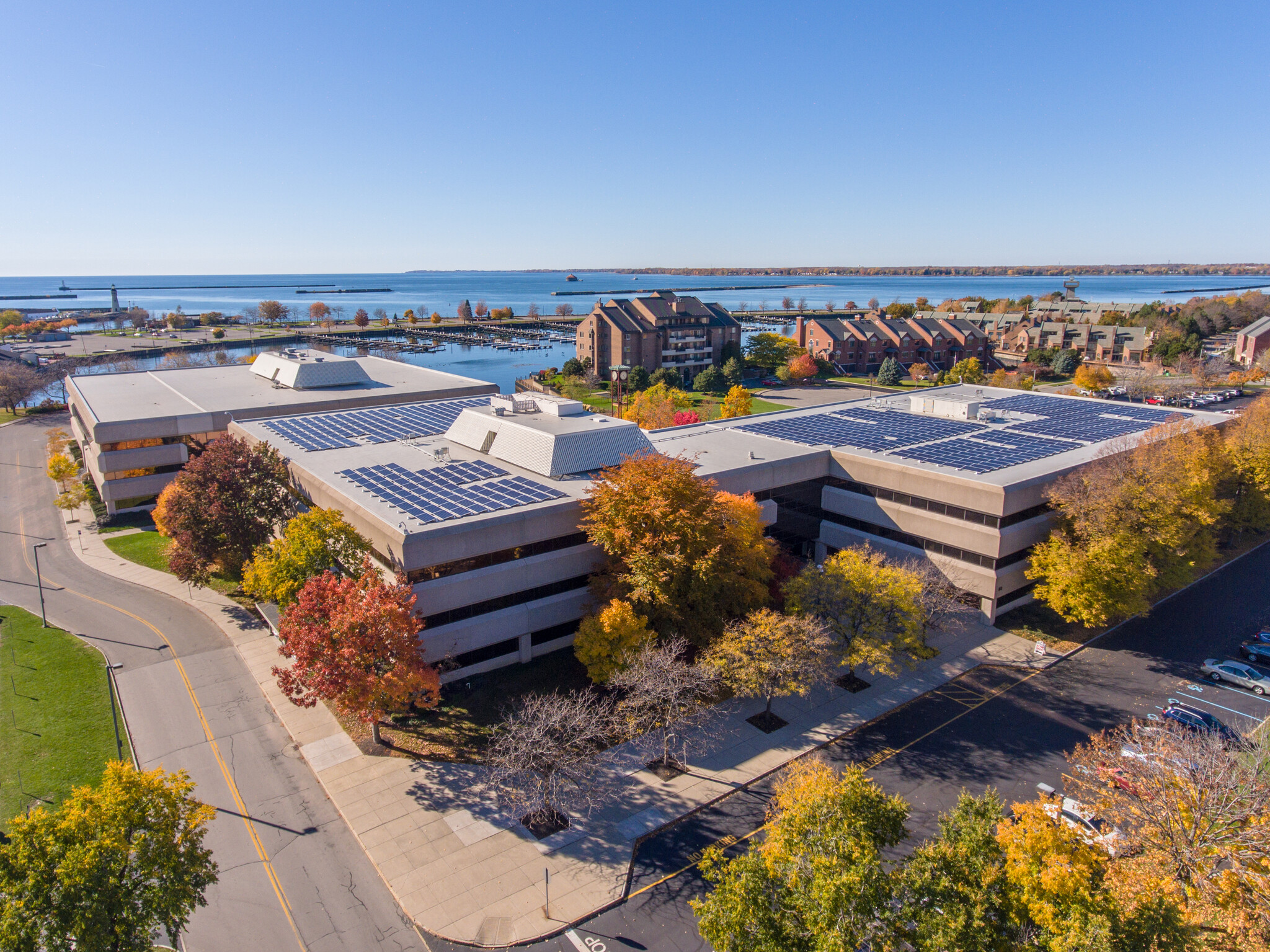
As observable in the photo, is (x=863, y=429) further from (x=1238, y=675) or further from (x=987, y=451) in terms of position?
(x=1238, y=675)

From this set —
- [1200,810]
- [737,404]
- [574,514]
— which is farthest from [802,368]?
[1200,810]

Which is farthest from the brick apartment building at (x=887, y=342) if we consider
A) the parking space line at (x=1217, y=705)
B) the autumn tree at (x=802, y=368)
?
the parking space line at (x=1217, y=705)

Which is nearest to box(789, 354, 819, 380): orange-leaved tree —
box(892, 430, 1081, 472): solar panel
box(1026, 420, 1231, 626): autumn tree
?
box(892, 430, 1081, 472): solar panel

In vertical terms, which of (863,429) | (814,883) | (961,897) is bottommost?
(961,897)

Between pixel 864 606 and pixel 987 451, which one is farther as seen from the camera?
pixel 987 451

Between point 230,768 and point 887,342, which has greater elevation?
point 887,342

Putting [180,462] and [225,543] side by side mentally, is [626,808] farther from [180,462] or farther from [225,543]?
[180,462]

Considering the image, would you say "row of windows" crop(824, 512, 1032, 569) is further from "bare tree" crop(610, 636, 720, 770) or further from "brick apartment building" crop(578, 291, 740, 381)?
"brick apartment building" crop(578, 291, 740, 381)
